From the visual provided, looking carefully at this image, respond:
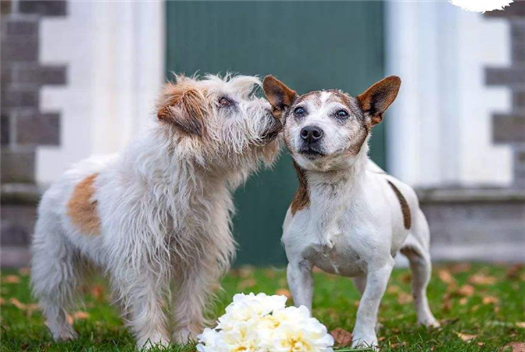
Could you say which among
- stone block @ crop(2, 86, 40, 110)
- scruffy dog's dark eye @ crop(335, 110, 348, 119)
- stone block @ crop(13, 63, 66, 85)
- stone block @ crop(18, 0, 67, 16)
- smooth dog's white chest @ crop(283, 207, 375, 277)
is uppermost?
stone block @ crop(18, 0, 67, 16)

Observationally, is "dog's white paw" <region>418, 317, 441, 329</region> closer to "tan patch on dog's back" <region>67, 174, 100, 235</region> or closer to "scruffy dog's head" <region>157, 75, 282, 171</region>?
"scruffy dog's head" <region>157, 75, 282, 171</region>

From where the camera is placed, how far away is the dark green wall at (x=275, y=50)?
895 centimetres

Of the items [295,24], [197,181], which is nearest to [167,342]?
[197,181]

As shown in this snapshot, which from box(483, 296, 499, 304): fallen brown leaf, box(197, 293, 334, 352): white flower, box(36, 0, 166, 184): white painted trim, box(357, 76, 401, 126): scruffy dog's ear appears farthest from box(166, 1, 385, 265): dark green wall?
box(197, 293, 334, 352): white flower

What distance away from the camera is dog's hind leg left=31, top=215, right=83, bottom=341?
4629 millimetres

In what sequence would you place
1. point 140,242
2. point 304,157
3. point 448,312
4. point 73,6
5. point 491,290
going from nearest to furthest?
point 304,157
point 140,242
point 448,312
point 491,290
point 73,6

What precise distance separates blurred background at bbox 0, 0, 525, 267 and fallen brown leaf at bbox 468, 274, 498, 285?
1.26 metres

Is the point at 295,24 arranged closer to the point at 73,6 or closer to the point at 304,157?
the point at 73,6

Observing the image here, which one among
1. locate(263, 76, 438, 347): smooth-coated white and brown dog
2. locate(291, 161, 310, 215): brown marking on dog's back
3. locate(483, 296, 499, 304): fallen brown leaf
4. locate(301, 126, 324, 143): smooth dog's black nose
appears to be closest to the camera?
locate(301, 126, 324, 143): smooth dog's black nose

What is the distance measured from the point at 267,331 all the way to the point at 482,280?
476 centimetres

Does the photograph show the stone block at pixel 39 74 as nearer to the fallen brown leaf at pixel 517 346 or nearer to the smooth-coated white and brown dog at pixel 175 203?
the smooth-coated white and brown dog at pixel 175 203

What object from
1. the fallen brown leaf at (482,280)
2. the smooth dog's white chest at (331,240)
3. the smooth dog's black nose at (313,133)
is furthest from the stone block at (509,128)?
the smooth dog's black nose at (313,133)

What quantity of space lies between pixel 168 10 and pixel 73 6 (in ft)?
3.52

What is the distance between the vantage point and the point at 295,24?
9023mm
